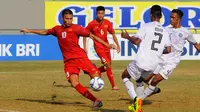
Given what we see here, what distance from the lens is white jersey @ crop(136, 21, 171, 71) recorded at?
42.0 feet

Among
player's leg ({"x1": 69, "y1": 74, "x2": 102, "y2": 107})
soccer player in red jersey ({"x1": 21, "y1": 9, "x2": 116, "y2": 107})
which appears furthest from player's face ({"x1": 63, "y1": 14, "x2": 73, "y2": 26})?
player's leg ({"x1": 69, "y1": 74, "x2": 102, "y2": 107})

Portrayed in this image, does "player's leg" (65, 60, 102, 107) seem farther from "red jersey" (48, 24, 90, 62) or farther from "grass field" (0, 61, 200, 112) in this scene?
"grass field" (0, 61, 200, 112)

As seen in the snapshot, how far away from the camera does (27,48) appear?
30.0 meters

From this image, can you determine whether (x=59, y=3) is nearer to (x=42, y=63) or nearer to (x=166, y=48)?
(x=42, y=63)

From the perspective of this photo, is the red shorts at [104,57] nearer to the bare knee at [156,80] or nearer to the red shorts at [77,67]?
the red shorts at [77,67]

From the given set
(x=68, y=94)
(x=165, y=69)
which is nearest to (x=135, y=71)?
(x=165, y=69)

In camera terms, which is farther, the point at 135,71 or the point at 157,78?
the point at 157,78

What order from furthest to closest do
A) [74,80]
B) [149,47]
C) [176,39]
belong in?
[176,39] < [74,80] < [149,47]

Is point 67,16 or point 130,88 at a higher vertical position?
point 67,16

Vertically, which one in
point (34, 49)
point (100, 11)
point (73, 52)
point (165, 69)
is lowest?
point (34, 49)

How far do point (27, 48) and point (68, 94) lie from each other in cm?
1304

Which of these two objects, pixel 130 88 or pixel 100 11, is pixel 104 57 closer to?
pixel 100 11

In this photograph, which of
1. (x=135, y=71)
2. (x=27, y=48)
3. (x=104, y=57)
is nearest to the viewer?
(x=135, y=71)

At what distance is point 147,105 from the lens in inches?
585
